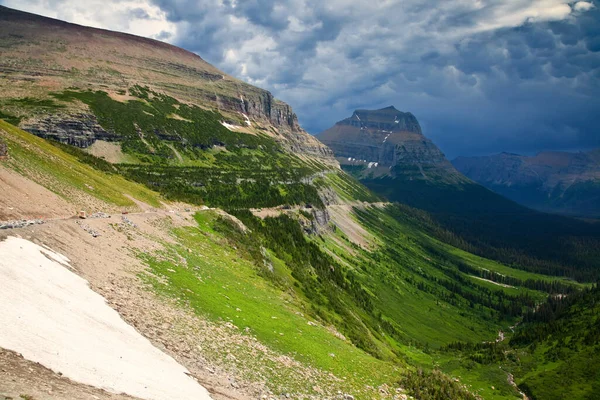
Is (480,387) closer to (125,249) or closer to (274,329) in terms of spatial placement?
(274,329)

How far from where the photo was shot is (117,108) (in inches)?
7338

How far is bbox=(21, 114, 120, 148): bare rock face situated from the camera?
138000mm

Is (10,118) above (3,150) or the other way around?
above

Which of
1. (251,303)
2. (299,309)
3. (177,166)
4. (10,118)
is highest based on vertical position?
(10,118)

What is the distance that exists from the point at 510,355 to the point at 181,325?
116m

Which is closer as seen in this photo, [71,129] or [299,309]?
[299,309]

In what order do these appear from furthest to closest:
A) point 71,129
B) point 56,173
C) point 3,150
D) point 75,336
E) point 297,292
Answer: point 71,129 → point 297,292 → point 56,173 → point 3,150 → point 75,336

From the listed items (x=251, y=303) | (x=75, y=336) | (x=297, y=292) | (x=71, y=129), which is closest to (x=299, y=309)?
(x=251, y=303)

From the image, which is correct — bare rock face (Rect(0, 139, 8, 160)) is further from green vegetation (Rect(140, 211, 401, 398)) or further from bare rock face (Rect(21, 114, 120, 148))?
bare rock face (Rect(21, 114, 120, 148))

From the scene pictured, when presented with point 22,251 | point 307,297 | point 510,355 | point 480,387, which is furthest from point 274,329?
point 510,355

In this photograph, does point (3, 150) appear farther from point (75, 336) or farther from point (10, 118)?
point (10, 118)

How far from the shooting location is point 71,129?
147 meters

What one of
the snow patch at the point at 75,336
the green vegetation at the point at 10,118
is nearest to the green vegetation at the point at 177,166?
the green vegetation at the point at 10,118

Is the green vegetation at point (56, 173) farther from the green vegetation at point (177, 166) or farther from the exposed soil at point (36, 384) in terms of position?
the green vegetation at point (177, 166)
